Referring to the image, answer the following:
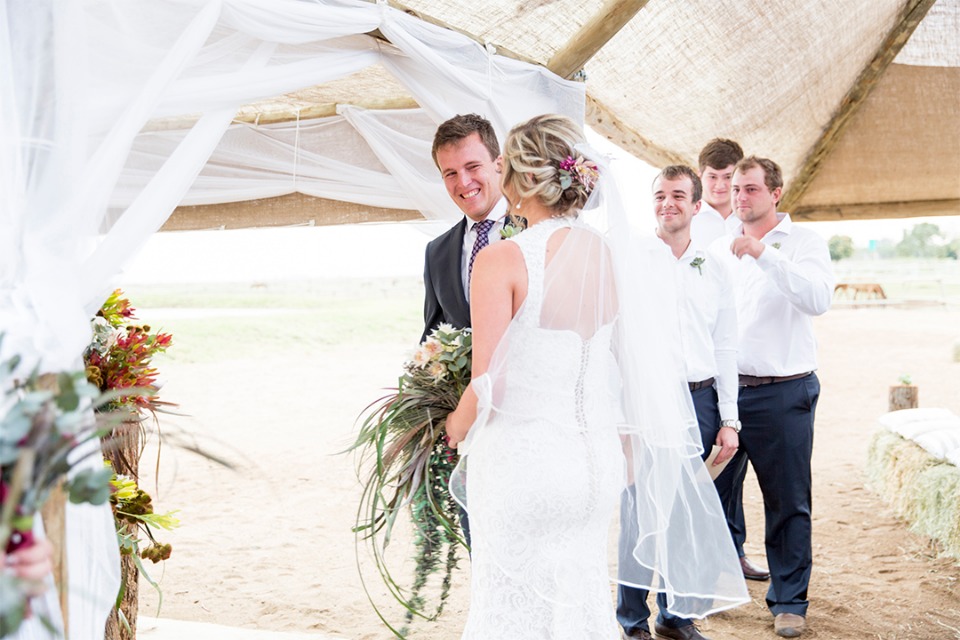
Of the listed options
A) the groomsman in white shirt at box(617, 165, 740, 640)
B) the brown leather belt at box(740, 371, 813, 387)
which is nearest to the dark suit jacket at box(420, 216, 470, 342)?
the groomsman in white shirt at box(617, 165, 740, 640)

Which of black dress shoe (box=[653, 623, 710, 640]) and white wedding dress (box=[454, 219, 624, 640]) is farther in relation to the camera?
black dress shoe (box=[653, 623, 710, 640])

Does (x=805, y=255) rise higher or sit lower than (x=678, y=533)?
higher

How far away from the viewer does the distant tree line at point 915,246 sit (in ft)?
152

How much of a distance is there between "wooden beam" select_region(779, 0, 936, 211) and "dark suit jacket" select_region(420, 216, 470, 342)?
10.5ft

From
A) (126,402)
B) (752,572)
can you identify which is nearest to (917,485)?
(752,572)

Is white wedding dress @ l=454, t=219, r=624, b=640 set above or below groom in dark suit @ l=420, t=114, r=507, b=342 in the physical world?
below

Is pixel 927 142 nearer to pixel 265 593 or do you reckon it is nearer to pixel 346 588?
pixel 346 588

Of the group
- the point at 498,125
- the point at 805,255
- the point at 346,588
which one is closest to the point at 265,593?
the point at 346,588

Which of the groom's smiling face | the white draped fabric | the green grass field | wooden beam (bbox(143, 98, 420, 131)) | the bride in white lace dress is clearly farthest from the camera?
the green grass field

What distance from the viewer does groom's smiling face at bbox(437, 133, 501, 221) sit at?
9.97ft

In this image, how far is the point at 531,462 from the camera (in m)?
2.32

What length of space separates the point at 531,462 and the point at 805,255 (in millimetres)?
2007

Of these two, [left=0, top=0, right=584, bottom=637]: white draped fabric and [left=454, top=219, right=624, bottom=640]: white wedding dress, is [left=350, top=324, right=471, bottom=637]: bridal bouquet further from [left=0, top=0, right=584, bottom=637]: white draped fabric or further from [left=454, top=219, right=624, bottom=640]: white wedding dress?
[left=0, top=0, right=584, bottom=637]: white draped fabric

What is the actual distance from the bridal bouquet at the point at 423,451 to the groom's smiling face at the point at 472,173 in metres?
0.50
